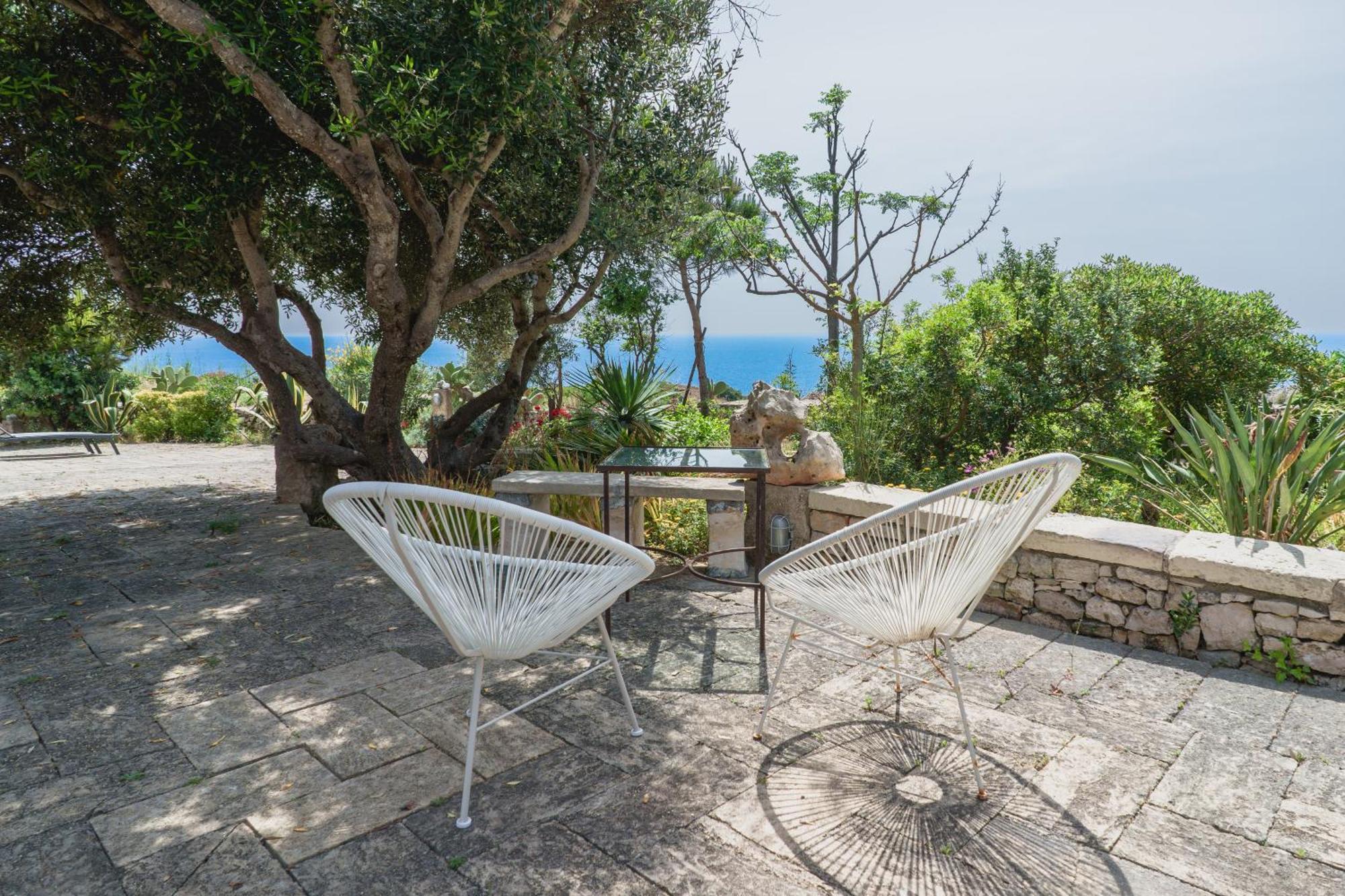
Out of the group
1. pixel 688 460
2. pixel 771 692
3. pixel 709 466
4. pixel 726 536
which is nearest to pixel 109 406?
pixel 726 536

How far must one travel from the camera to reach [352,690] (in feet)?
9.18

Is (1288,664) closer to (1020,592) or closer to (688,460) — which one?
(1020,592)

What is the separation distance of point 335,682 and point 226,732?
1.46ft

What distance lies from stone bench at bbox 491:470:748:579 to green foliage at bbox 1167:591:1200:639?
2.04 metres

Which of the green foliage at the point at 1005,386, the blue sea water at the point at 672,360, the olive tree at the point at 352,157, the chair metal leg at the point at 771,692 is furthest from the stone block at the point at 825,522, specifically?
the olive tree at the point at 352,157

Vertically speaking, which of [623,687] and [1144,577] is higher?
[1144,577]

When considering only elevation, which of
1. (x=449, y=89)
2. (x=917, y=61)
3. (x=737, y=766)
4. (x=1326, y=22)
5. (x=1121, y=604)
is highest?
(x=917, y=61)

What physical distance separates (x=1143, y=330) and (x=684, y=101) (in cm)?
418

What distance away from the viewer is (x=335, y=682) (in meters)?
2.88

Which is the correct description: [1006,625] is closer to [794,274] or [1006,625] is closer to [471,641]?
[471,641]

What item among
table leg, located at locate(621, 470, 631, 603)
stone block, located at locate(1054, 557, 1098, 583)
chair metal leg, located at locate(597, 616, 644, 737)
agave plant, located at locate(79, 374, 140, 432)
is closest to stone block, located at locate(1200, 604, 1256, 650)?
stone block, located at locate(1054, 557, 1098, 583)

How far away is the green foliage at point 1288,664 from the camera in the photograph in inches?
114

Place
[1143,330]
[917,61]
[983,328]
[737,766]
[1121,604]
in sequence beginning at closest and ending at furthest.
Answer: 1. [737,766]
2. [1121,604]
3. [983,328]
4. [1143,330]
5. [917,61]

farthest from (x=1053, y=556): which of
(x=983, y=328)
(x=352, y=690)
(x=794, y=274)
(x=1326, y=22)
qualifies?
(x=794, y=274)
